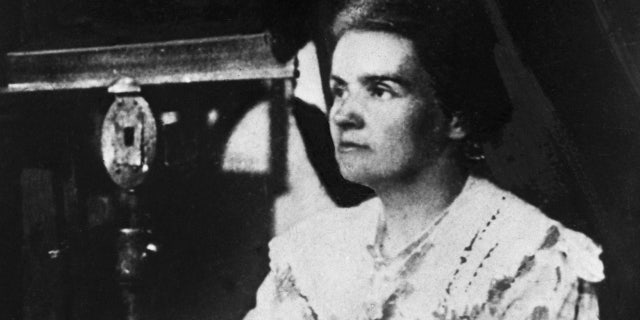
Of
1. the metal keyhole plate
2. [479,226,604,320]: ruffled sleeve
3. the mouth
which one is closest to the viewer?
[479,226,604,320]: ruffled sleeve

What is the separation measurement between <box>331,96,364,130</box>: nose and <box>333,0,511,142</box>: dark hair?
13cm

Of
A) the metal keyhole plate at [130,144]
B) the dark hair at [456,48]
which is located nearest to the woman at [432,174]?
the dark hair at [456,48]

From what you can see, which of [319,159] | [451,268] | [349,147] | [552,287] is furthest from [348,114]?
[552,287]

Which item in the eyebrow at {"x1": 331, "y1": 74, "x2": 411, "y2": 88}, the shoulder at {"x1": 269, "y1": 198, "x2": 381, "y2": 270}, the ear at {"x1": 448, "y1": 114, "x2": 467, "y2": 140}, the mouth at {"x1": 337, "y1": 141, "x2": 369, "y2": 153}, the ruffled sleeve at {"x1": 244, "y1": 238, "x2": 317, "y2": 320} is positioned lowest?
the ruffled sleeve at {"x1": 244, "y1": 238, "x2": 317, "y2": 320}

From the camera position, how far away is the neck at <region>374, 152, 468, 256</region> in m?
1.48

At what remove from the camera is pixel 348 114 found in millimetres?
1479

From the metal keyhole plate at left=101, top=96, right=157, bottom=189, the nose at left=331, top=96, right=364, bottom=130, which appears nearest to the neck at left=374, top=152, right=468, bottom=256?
the nose at left=331, top=96, right=364, bottom=130

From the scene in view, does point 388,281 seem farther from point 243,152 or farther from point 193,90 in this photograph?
point 193,90

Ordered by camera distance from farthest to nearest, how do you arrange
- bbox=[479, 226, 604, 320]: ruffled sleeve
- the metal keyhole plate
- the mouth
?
the metal keyhole plate
the mouth
bbox=[479, 226, 604, 320]: ruffled sleeve

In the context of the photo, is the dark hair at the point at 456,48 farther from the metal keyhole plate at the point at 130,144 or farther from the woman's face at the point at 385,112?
the metal keyhole plate at the point at 130,144

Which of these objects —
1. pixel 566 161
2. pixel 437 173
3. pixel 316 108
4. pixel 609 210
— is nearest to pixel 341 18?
pixel 316 108

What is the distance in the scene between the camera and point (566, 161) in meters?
1.46

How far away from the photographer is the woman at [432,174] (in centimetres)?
142

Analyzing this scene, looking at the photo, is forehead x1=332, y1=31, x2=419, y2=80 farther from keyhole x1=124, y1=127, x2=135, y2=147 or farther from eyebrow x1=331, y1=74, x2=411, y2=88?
keyhole x1=124, y1=127, x2=135, y2=147
